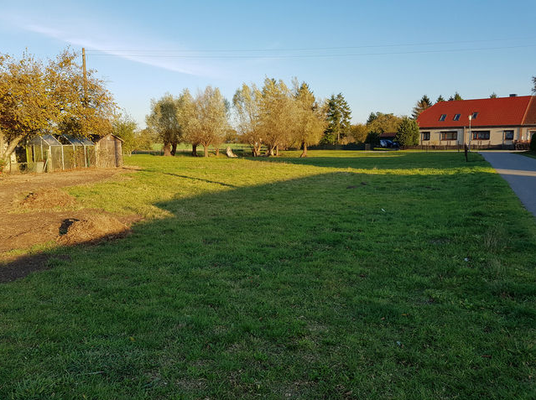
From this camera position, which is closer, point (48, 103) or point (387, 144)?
point (48, 103)

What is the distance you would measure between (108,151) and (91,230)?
26385 millimetres

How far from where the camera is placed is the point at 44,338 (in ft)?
12.7

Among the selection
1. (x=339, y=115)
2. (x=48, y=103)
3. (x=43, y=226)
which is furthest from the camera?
(x=339, y=115)

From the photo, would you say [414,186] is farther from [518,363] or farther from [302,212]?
[518,363]

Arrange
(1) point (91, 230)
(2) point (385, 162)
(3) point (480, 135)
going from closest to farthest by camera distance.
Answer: (1) point (91, 230)
(2) point (385, 162)
(3) point (480, 135)

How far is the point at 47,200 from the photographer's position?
11625 millimetres

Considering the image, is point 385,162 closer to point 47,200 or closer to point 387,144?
point 47,200

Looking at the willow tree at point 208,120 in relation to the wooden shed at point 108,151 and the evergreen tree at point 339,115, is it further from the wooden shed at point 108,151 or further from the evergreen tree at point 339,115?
the evergreen tree at point 339,115

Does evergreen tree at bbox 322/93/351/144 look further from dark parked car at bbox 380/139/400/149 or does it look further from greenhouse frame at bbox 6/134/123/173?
greenhouse frame at bbox 6/134/123/173

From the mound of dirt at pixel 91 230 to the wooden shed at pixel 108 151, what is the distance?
985 inches

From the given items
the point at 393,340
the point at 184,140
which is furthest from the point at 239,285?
the point at 184,140

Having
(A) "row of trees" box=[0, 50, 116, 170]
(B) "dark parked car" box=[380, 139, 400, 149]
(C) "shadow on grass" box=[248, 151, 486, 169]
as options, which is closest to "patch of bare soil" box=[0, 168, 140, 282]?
(A) "row of trees" box=[0, 50, 116, 170]

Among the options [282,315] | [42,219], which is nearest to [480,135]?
[42,219]

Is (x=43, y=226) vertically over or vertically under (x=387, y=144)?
under
